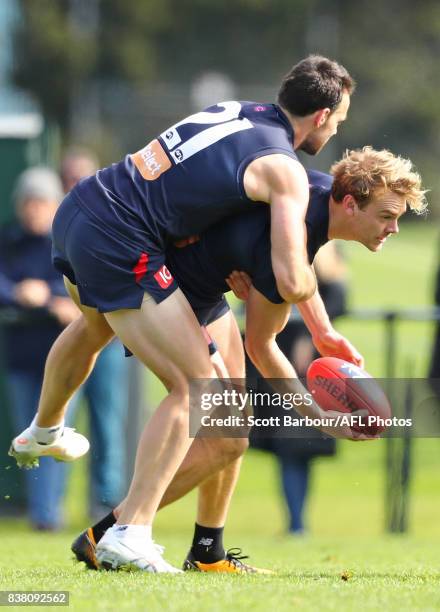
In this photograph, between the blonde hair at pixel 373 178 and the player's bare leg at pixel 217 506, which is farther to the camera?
the player's bare leg at pixel 217 506

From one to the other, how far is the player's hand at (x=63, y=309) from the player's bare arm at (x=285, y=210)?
14.0 ft

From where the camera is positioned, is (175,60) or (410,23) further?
(410,23)

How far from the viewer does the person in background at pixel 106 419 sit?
10.1 meters

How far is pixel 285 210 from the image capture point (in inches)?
229

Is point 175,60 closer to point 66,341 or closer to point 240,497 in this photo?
point 240,497

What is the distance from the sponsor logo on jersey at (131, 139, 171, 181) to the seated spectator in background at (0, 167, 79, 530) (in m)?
3.89

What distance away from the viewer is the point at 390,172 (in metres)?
6.11

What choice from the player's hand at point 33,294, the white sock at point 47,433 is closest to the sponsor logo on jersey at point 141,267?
the white sock at point 47,433

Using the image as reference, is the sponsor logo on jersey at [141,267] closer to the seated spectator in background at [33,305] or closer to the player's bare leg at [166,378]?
the player's bare leg at [166,378]

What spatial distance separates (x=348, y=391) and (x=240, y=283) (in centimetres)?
67

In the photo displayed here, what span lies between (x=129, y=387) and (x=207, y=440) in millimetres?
4077

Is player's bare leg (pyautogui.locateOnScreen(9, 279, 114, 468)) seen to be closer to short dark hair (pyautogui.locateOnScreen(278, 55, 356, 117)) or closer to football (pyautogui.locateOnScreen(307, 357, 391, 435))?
football (pyautogui.locateOnScreen(307, 357, 391, 435))

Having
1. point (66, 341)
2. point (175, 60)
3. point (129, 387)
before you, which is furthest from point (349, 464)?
point (175, 60)

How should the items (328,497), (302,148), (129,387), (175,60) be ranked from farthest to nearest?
(175,60) < (328,497) < (129,387) < (302,148)
